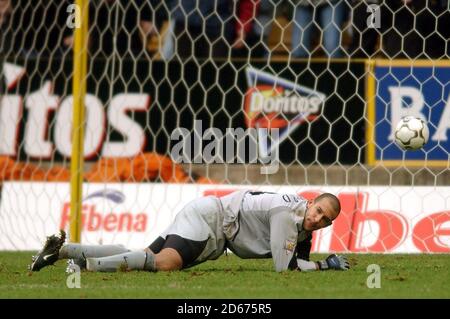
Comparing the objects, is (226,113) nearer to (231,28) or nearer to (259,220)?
(231,28)

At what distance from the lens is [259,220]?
9.01m

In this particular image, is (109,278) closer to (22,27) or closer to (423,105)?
(423,105)

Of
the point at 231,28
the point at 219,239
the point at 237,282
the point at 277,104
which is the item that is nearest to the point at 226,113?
the point at 277,104

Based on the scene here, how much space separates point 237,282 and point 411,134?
8.66 ft

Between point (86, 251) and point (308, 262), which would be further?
point (86, 251)

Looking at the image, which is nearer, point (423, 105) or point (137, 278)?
point (137, 278)

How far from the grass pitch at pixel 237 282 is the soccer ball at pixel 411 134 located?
1027 millimetres

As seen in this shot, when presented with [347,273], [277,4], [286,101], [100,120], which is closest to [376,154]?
[286,101]

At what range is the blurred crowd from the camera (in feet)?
42.7

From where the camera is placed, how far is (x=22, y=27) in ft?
49.0

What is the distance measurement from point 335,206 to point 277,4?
532 centimetres

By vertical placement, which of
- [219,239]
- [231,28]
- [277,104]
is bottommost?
[219,239]

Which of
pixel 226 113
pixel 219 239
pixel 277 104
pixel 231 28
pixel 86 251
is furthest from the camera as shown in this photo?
pixel 231 28

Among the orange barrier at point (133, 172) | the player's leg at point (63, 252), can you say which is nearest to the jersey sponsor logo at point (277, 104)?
the orange barrier at point (133, 172)
